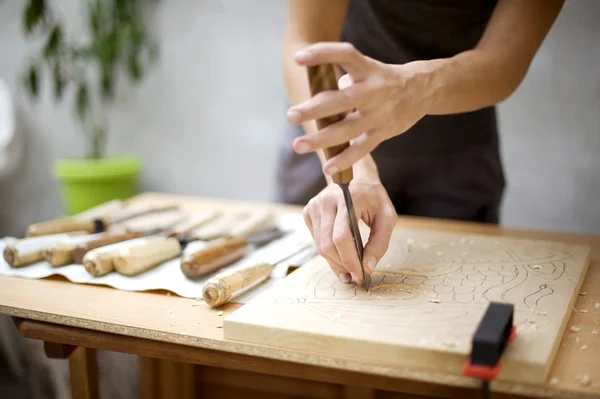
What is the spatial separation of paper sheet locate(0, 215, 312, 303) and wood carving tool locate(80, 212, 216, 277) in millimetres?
16

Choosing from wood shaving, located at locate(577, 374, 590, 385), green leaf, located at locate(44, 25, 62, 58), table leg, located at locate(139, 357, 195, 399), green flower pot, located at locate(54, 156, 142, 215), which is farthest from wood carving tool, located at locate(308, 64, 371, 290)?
green leaf, located at locate(44, 25, 62, 58)

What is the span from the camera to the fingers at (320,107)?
0.70 meters

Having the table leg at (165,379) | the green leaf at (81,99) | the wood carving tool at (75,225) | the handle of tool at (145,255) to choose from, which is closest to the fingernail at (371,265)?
the handle of tool at (145,255)

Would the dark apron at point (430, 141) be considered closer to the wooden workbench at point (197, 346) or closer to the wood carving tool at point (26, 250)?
the wooden workbench at point (197, 346)

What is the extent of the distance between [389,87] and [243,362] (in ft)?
1.27

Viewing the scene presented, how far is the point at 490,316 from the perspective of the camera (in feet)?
2.28

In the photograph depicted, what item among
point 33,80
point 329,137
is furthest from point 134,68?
point 329,137

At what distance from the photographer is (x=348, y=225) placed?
0.87 meters

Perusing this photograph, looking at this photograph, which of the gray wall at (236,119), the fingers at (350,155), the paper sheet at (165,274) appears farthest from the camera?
the gray wall at (236,119)

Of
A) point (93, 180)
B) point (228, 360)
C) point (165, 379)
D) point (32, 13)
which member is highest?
point (32, 13)

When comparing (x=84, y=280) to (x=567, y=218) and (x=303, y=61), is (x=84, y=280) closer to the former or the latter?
(x=303, y=61)

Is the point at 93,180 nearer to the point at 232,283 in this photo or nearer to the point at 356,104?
the point at 232,283

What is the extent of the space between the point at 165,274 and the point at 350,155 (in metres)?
0.43

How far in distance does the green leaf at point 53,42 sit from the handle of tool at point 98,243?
5.55ft
